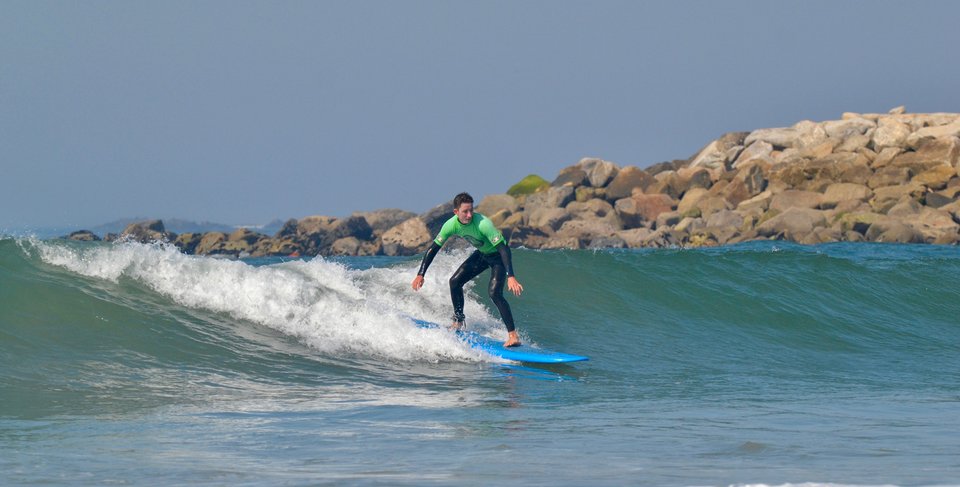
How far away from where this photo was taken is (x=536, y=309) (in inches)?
545

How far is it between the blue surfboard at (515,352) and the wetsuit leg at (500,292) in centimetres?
24

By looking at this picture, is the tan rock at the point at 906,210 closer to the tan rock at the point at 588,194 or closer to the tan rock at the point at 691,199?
the tan rock at the point at 691,199

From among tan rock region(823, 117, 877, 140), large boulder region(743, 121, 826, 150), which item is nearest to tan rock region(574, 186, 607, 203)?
large boulder region(743, 121, 826, 150)

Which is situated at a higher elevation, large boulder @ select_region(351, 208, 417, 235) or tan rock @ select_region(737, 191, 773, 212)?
tan rock @ select_region(737, 191, 773, 212)

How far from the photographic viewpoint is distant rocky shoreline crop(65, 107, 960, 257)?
1177 inches

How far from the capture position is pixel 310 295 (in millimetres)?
11906

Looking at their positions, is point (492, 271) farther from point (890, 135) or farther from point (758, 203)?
point (890, 135)

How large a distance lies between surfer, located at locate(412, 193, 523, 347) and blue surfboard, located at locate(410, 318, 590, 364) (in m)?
0.11

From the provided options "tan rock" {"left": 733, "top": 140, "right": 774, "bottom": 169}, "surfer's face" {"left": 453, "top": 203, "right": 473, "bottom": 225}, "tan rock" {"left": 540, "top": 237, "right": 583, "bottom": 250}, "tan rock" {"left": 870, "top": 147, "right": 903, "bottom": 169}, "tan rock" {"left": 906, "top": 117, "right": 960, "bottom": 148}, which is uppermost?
"tan rock" {"left": 906, "top": 117, "right": 960, "bottom": 148}

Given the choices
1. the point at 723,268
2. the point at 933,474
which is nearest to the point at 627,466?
the point at 933,474

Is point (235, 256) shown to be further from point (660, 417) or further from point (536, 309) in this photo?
point (660, 417)

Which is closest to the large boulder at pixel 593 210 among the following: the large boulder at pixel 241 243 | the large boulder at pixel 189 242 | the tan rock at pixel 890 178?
the tan rock at pixel 890 178

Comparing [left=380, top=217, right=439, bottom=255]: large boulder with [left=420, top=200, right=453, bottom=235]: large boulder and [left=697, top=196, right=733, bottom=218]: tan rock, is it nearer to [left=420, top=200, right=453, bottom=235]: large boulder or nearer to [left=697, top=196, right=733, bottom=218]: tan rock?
[left=420, top=200, right=453, bottom=235]: large boulder

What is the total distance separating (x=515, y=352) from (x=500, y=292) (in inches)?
27.5
